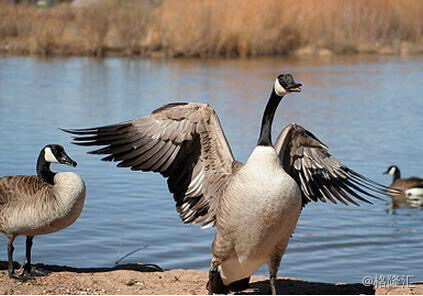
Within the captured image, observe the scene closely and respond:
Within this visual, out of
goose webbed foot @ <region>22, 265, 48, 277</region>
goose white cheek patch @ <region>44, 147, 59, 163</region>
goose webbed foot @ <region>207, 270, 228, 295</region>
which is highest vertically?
goose white cheek patch @ <region>44, 147, 59, 163</region>

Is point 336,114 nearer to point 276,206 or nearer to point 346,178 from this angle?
point 346,178

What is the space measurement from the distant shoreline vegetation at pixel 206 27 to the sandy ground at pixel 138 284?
24463mm

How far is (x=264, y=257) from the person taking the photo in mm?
6375

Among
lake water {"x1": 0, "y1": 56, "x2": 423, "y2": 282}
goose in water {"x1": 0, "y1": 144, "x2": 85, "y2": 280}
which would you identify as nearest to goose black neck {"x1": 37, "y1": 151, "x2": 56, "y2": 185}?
goose in water {"x1": 0, "y1": 144, "x2": 85, "y2": 280}

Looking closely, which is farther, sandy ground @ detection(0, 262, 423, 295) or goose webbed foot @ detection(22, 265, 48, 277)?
goose webbed foot @ detection(22, 265, 48, 277)

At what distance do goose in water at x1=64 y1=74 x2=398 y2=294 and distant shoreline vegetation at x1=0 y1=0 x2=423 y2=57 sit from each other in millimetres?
24466

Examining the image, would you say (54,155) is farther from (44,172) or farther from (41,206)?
(41,206)

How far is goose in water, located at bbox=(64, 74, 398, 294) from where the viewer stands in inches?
234

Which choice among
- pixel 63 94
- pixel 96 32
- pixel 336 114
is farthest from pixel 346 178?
pixel 96 32

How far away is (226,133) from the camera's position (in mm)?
15984

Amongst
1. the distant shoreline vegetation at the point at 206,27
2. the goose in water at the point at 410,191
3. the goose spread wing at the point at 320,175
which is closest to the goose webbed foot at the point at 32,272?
the goose spread wing at the point at 320,175

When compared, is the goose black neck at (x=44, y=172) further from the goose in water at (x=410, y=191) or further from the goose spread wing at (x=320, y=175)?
the goose in water at (x=410, y=191)

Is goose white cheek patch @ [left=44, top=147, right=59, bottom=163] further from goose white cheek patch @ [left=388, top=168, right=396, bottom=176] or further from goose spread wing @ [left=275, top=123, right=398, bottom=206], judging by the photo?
goose white cheek patch @ [left=388, top=168, right=396, bottom=176]

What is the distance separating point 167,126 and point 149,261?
7.11 feet
